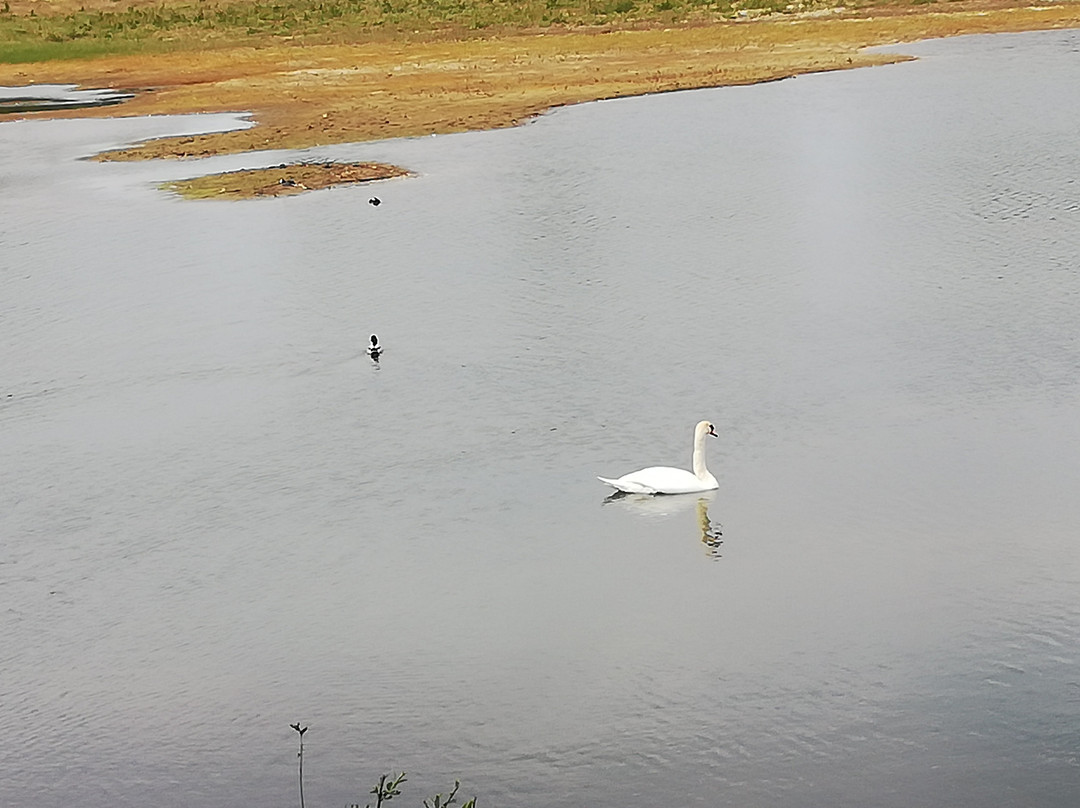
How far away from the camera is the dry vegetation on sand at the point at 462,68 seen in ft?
106

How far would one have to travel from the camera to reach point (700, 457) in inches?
436

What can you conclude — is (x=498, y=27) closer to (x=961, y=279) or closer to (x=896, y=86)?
(x=896, y=86)

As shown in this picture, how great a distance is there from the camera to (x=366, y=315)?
16.9m

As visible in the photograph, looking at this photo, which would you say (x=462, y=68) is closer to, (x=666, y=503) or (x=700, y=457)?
(x=700, y=457)

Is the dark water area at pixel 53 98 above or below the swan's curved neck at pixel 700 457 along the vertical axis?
below

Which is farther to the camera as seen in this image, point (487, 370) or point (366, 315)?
point (366, 315)

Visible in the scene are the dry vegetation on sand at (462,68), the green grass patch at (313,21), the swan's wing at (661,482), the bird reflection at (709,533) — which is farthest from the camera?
the green grass patch at (313,21)

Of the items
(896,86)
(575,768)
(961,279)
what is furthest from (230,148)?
(575,768)

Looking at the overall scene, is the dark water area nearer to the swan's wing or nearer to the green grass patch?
the green grass patch

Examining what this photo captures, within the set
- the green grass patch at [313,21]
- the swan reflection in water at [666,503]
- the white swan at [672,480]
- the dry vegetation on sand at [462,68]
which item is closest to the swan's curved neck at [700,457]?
the white swan at [672,480]

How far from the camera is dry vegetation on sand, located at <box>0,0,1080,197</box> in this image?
32.3 m

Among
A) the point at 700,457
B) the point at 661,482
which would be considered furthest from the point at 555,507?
the point at 700,457

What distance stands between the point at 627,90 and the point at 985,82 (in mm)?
7337

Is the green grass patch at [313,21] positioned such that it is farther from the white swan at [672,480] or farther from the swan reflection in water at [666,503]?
the swan reflection in water at [666,503]
